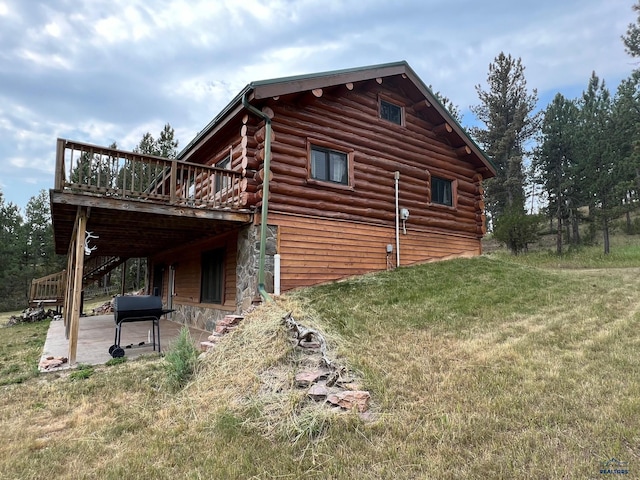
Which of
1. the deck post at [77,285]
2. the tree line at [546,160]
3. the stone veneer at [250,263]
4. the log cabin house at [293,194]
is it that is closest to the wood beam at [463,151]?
the log cabin house at [293,194]

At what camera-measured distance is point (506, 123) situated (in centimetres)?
2983

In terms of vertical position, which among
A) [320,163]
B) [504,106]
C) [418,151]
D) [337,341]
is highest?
[504,106]

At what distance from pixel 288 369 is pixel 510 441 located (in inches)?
94.6

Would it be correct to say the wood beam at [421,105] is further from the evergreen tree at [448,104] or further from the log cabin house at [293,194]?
the evergreen tree at [448,104]

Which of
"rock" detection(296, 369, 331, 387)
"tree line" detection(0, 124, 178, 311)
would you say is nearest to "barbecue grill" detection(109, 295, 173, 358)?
"rock" detection(296, 369, 331, 387)

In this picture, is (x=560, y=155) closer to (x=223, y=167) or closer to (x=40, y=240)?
(x=223, y=167)

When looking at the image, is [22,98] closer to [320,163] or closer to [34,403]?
[320,163]

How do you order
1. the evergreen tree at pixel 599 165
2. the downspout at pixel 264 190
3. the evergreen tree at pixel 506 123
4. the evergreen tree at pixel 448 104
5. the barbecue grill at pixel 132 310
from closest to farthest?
Result: the barbecue grill at pixel 132 310
the downspout at pixel 264 190
the evergreen tree at pixel 599 165
the evergreen tree at pixel 506 123
the evergreen tree at pixel 448 104

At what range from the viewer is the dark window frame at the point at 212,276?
1000cm

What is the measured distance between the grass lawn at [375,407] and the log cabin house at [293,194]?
2.46 meters

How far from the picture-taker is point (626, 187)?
74.9 feet

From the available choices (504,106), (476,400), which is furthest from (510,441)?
(504,106)

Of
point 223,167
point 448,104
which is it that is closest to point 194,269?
point 223,167

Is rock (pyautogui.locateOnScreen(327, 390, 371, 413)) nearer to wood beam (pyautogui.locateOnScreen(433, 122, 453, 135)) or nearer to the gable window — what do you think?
the gable window
